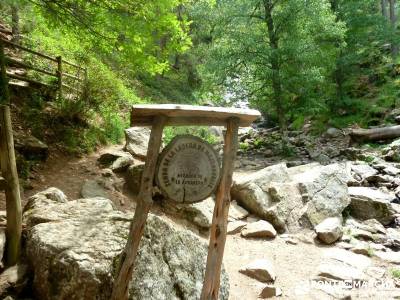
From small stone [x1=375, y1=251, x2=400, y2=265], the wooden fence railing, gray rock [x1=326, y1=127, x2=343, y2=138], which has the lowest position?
small stone [x1=375, y1=251, x2=400, y2=265]

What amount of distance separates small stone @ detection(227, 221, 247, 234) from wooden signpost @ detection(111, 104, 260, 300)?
3.95 meters

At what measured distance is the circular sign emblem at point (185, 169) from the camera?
10.8 ft

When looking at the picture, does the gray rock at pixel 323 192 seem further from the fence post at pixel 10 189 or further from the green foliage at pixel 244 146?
the green foliage at pixel 244 146

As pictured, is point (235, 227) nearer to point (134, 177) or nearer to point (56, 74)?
point (134, 177)

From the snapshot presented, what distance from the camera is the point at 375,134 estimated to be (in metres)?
13.6

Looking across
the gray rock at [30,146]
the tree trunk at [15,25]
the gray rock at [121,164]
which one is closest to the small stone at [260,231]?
the gray rock at [121,164]

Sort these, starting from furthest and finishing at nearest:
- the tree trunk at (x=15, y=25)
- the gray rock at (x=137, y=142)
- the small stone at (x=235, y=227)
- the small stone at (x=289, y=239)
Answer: the tree trunk at (x=15, y=25) < the gray rock at (x=137, y=142) < the small stone at (x=235, y=227) < the small stone at (x=289, y=239)

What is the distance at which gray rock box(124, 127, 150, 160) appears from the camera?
30.8 ft

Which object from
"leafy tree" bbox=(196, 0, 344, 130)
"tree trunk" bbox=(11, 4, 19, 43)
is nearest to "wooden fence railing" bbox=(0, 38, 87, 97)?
"tree trunk" bbox=(11, 4, 19, 43)

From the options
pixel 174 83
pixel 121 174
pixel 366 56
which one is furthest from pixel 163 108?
pixel 174 83

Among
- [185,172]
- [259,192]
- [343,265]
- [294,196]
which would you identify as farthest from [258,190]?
[185,172]

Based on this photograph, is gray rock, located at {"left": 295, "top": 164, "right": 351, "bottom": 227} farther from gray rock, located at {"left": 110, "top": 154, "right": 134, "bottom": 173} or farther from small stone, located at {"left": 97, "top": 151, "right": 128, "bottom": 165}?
small stone, located at {"left": 97, "top": 151, "right": 128, "bottom": 165}

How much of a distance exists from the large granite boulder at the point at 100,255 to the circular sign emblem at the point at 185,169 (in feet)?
3.02

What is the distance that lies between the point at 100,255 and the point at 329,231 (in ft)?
16.8
